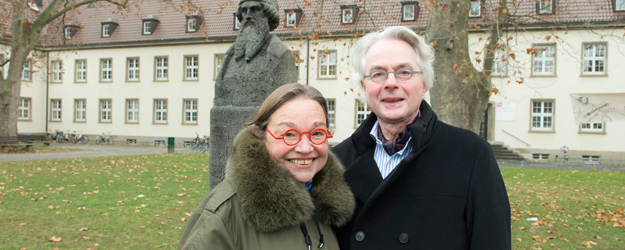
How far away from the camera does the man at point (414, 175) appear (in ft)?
6.64

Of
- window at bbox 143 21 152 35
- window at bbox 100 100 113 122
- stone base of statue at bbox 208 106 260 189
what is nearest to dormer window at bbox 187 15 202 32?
window at bbox 143 21 152 35

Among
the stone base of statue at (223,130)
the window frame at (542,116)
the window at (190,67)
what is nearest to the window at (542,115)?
the window frame at (542,116)

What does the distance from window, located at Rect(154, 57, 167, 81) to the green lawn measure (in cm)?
1946

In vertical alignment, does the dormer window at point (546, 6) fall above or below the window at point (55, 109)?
above

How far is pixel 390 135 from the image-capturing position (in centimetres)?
231

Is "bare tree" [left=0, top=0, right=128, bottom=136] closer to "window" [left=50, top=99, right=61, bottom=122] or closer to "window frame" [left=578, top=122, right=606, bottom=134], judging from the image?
"window" [left=50, top=99, right=61, bottom=122]

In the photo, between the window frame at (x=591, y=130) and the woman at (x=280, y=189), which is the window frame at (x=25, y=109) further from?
the woman at (x=280, y=189)

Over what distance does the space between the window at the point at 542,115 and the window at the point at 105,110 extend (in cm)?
2827

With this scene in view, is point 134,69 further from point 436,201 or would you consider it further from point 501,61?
point 436,201

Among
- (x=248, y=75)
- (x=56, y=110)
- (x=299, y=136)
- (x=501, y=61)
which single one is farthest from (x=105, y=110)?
(x=299, y=136)

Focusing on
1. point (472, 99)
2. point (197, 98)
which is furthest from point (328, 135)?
point (197, 98)

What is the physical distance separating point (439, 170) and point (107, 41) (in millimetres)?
35704

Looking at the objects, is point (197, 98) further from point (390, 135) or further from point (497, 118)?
point (390, 135)

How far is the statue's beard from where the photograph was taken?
505 cm
